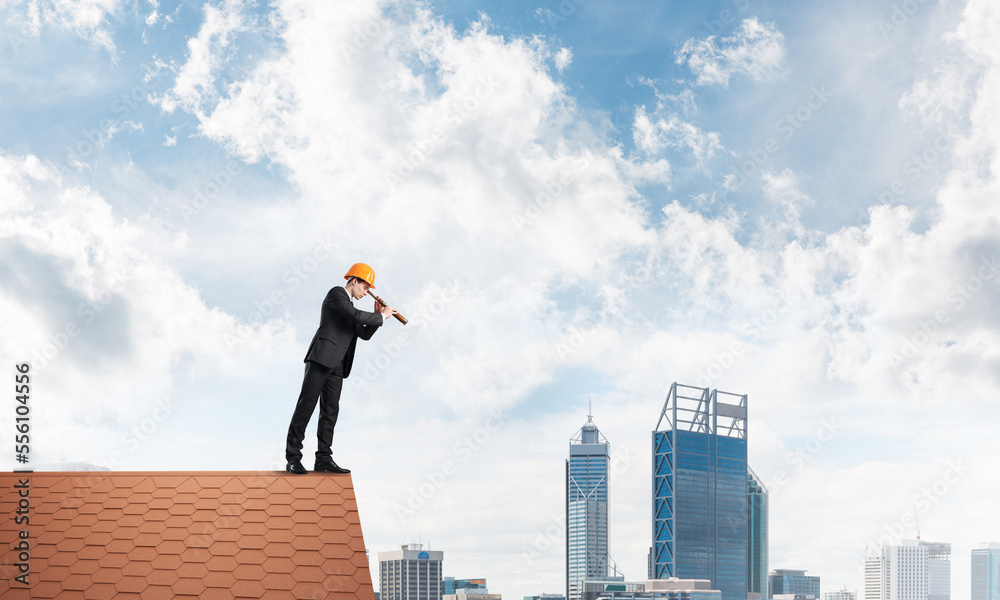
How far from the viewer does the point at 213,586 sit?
673cm

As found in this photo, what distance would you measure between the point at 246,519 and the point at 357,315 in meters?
2.14

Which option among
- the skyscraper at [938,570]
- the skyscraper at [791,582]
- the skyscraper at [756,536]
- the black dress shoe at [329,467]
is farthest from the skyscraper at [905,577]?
the black dress shoe at [329,467]

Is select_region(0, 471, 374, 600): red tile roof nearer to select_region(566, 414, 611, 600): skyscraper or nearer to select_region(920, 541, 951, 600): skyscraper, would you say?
select_region(566, 414, 611, 600): skyscraper

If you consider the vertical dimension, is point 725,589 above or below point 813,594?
above

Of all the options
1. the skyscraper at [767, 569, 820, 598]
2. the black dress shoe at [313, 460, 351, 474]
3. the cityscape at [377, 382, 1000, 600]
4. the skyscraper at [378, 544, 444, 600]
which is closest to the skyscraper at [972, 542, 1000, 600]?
the cityscape at [377, 382, 1000, 600]

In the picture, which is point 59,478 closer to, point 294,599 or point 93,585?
point 93,585

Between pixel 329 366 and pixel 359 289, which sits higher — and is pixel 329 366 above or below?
below

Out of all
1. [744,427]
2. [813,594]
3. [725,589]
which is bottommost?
[813,594]

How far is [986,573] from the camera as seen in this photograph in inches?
7131

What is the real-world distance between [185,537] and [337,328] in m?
2.35

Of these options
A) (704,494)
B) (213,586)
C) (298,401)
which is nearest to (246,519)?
(213,586)

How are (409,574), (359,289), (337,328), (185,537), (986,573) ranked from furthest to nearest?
(986,573)
(409,574)
(359,289)
(337,328)
(185,537)

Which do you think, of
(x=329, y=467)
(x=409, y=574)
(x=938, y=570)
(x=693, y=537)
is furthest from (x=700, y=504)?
(x=329, y=467)

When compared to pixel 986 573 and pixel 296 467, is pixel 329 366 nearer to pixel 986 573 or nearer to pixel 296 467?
pixel 296 467
